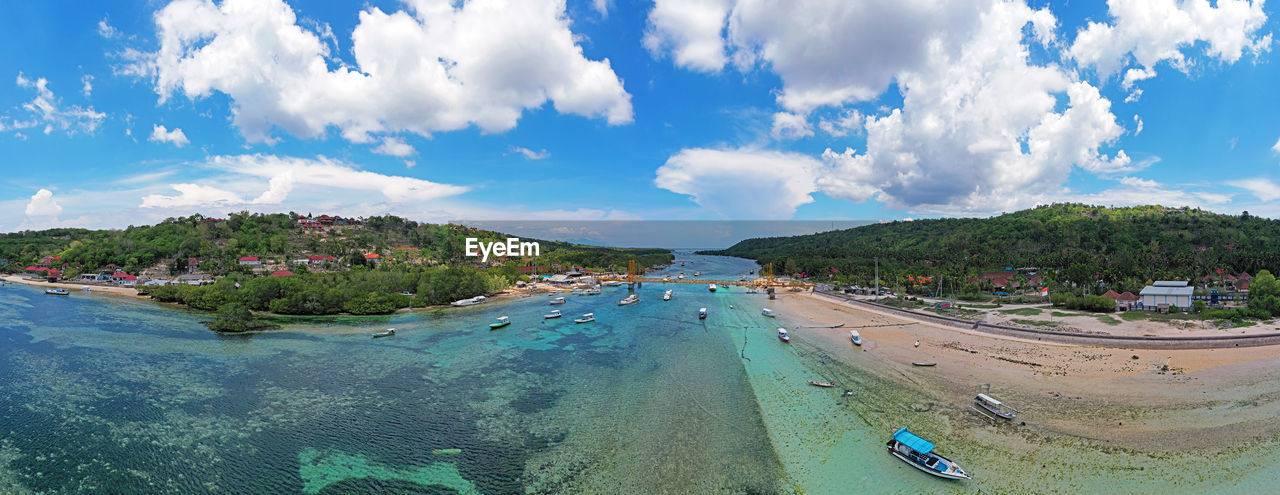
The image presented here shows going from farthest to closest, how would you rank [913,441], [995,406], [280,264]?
[280,264] < [995,406] < [913,441]

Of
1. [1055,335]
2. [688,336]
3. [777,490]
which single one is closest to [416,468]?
[777,490]

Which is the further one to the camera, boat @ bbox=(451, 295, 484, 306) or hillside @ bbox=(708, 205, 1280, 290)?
boat @ bbox=(451, 295, 484, 306)

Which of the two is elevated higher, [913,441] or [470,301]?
[470,301]

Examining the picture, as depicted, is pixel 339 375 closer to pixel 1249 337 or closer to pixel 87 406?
pixel 87 406

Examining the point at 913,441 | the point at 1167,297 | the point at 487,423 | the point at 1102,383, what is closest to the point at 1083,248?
the point at 1167,297

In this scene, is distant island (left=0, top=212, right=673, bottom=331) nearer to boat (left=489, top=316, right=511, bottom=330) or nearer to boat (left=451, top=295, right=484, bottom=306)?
boat (left=451, top=295, right=484, bottom=306)

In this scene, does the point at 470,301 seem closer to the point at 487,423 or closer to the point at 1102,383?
the point at 487,423

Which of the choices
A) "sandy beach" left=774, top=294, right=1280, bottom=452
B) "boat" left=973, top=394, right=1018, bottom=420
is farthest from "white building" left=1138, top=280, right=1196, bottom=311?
→ "boat" left=973, top=394, right=1018, bottom=420

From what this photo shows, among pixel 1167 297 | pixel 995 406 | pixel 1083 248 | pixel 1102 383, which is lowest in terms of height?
pixel 995 406
